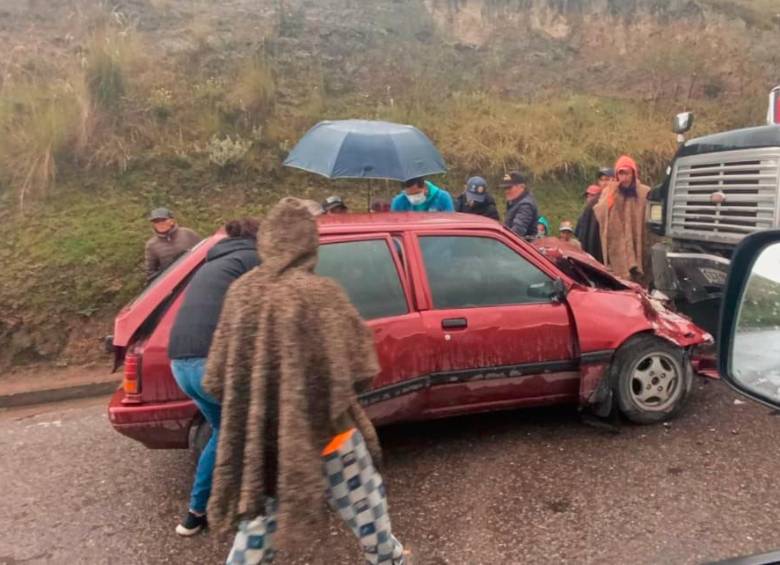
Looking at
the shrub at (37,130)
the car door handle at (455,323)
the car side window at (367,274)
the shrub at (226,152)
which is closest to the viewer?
the car side window at (367,274)

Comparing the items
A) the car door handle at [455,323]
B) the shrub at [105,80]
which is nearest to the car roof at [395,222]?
the car door handle at [455,323]

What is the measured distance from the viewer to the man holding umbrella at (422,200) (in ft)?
19.7

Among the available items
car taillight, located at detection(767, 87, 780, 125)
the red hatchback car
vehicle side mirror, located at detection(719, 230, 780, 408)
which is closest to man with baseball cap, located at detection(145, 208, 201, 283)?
the red hatchback car

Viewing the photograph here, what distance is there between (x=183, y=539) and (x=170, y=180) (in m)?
5.60

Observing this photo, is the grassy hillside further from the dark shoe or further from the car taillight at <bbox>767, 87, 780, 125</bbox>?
the dark shoe

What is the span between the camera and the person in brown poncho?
7.50ft

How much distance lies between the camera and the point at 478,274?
4.16 metres

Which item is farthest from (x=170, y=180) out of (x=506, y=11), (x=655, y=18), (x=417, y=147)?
(x=655, y=18)

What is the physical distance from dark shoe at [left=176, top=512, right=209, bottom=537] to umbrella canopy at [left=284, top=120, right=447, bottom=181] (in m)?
3.03

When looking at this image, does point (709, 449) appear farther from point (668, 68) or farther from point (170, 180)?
point (668, 68)

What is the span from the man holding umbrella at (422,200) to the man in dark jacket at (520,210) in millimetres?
757

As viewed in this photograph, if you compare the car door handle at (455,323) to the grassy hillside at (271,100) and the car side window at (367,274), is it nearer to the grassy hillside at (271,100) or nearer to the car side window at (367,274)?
the car side window at (367,274)

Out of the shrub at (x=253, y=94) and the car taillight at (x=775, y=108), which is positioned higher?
the shrub at (x=253, y=94)

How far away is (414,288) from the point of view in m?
4.00
